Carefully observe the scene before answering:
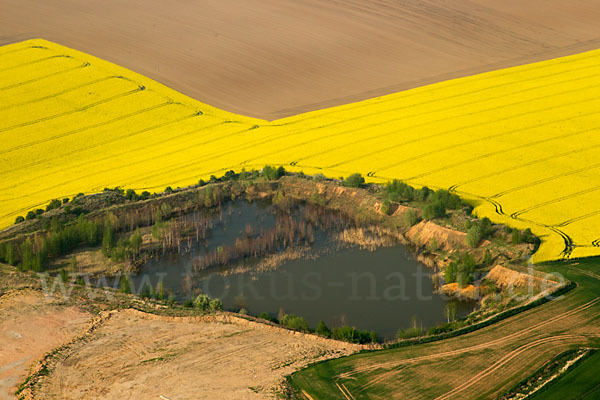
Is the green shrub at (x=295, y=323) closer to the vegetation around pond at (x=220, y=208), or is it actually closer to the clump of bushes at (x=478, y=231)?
the vegetation around pond at (x=220, y=208)

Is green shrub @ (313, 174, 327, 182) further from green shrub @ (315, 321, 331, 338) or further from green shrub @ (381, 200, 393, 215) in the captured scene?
green shrub @ (315, 321, 331, 338)

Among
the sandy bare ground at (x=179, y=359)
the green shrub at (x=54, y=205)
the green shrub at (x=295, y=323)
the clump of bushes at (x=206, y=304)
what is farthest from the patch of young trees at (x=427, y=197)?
the green shrub at (x=54, y=205)

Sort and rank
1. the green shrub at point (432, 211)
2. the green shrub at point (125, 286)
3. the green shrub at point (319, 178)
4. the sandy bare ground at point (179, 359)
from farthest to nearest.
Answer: the green shrub at point (319, 178)
the green shrub at point (432, 211)
the green shrub at point (125, 286)
the sandy bare ground at point (179, 359)

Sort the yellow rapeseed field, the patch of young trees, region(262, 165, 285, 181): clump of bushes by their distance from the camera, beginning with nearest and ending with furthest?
1. the patch of young trees
2. the yellow rapeseed field
3. region(262, 165, 285, 181): clump of bushes

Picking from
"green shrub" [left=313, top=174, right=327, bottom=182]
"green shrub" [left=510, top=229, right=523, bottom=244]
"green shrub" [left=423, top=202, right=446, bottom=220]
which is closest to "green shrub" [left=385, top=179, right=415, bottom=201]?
"green shrub" [left=423, top=202, right=446, bottom=220]

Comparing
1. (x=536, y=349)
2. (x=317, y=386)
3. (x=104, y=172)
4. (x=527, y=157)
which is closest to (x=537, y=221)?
(x=527, y=157)

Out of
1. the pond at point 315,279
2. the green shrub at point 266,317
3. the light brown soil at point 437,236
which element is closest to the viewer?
the green shrub at point 266,317

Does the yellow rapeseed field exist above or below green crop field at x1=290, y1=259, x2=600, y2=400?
above
